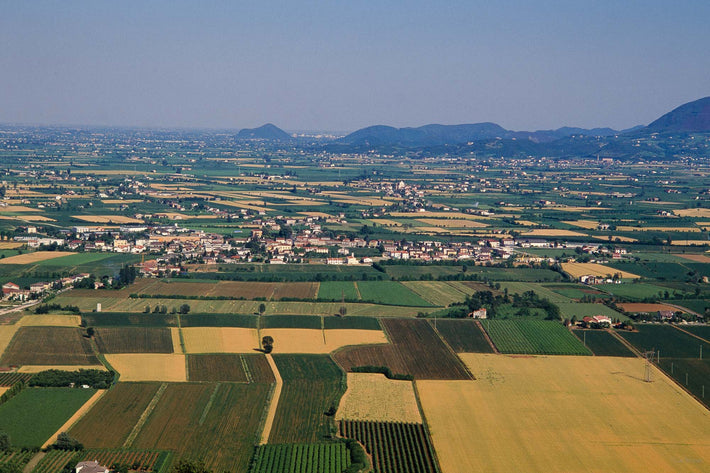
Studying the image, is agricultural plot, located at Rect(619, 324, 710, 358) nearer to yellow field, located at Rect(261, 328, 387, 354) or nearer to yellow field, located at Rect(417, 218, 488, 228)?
yellow field, located at Rect(261, 328, 387, 354)

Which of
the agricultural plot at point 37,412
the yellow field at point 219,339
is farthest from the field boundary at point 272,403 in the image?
the agricultural plot at point 37,412

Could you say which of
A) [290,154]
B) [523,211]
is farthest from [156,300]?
[290,154]

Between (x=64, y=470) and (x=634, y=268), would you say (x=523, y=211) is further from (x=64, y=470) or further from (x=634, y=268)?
(x=64, y=470)

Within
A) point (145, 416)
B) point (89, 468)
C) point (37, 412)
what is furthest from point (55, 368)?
point (89, 468)

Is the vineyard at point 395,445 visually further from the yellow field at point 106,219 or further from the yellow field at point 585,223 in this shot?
the yellow field at point 585,223

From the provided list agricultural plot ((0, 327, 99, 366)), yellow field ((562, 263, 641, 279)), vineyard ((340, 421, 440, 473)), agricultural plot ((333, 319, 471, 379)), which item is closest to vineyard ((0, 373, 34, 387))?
agricultural plot ((0, 327, 99, 366))
